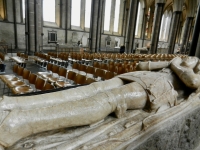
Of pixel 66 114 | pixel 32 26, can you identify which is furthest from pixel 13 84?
pixel 32 26

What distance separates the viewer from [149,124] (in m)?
1.79

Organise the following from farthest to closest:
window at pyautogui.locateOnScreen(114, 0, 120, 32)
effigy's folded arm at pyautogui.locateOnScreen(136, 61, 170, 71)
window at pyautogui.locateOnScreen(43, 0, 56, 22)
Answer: window at pyautogui.locateOnScreen(114, 0, 120, 32), window at pyautogui.locateOnScreen(43, 0, 56, 22), effigy's folded arm at pyautogui.locateOnScreen(136, 61, 170, 71)

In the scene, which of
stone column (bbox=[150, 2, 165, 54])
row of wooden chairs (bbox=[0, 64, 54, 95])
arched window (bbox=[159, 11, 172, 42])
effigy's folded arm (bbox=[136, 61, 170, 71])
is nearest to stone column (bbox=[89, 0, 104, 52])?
stone column (bbox=[150, 2, 165, 54])

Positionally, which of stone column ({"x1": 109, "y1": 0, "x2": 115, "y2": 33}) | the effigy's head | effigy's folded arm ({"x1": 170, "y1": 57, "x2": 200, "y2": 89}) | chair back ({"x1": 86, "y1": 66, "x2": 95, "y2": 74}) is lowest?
chair back ({"x1": 86, "y1": 66, "x2": 95, "y2": 74})

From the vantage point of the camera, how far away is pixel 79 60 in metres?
8.87

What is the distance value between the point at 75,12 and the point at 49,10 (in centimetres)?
338

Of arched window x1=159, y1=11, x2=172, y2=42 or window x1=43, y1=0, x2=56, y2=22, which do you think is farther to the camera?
arched window x1=159, y1=11, x2=172, y2=42

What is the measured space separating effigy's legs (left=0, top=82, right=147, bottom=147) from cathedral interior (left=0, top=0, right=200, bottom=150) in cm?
1

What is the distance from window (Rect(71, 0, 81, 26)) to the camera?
64.6 ft

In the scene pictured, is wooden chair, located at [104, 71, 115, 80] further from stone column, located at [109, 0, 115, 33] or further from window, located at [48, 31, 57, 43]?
stone column, located at [109, 0, 115, 33]

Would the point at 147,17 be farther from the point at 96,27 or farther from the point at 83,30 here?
the point at 96,27

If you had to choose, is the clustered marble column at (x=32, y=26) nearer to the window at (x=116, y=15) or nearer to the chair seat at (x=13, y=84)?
the chair seat at (x=13, y=84)

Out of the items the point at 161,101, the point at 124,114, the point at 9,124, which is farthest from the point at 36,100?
the point at 161,101

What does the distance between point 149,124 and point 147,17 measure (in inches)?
1222
